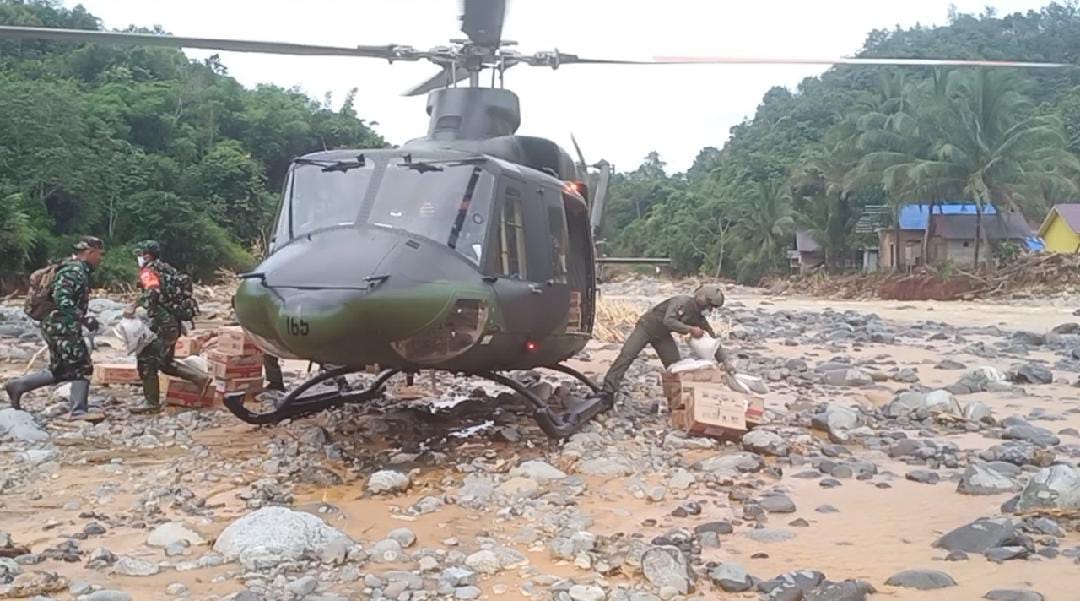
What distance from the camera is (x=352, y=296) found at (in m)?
5.86

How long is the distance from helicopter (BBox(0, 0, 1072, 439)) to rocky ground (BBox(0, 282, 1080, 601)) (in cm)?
71

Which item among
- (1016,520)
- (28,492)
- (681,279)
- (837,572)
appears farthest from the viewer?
(681,279)

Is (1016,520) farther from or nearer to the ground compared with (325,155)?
nearer to the ground

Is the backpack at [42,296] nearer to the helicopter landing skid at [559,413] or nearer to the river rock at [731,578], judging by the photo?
the helicopter landing skid at [559,413]

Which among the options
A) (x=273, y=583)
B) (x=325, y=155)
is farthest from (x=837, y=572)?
(x=325, y=155)

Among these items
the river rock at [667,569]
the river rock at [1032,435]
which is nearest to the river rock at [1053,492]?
the river rock at [667,569]

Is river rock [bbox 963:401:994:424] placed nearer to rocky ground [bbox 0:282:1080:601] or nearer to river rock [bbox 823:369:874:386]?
rocky ground [bbox 0:282:1080:601]

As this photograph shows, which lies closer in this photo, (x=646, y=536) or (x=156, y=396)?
(x=646, y=536)

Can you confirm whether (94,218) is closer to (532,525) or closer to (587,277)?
(587,277)

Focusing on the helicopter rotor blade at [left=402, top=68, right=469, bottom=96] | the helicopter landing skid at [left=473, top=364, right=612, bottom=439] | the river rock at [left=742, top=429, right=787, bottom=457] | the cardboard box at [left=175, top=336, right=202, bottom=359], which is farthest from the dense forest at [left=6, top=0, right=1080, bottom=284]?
the river rock at [left=742, top=429, right=787, bottom=457]

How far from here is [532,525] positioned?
18.1 ft

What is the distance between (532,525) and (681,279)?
56.6 meters

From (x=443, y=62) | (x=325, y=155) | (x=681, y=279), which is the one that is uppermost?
(x=443, y=62)

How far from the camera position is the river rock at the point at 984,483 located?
20.1ft
